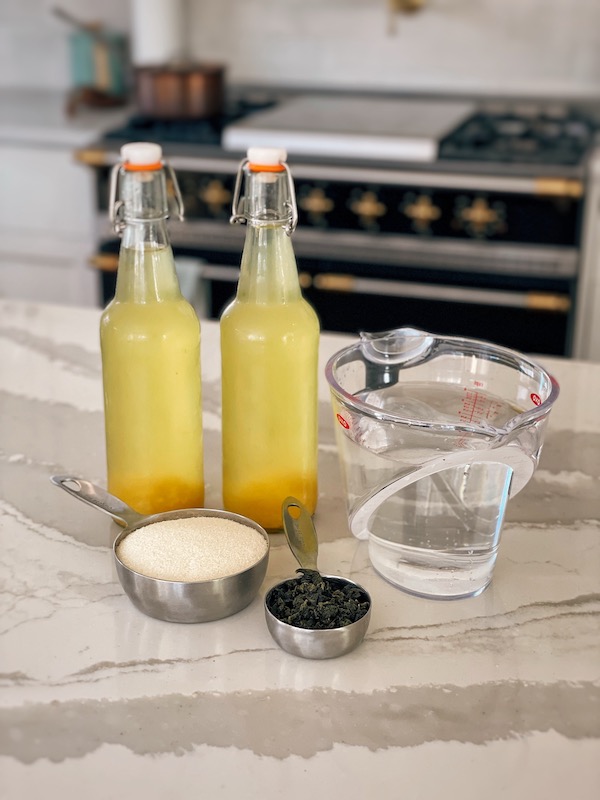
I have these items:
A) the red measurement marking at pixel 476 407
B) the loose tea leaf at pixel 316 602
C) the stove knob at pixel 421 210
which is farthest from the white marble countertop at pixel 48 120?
the loose tea leaf at pixel 316 602

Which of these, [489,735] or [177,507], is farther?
[177,507]

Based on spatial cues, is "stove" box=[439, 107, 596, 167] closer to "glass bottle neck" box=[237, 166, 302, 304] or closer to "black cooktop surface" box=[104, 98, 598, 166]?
"black cooktop surface" box=[104, 98, 598, 166]

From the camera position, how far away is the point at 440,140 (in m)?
2.30

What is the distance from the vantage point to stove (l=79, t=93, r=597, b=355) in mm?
2238

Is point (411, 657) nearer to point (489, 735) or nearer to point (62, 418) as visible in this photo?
point (489, 735)

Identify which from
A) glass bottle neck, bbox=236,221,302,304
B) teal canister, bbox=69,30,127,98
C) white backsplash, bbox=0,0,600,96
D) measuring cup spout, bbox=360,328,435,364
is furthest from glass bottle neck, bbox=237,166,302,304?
teal canister, bbox=69,30,127,98

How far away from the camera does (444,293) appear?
2.30 metres

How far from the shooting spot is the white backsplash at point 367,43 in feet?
8.73

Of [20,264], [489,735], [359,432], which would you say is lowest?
[20,264]

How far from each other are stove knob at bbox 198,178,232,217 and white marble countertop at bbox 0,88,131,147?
332 millimetres

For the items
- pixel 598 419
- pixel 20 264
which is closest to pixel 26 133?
pixel 20 264

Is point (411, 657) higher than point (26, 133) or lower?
lower

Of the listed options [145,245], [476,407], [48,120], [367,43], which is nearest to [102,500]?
[145,245]

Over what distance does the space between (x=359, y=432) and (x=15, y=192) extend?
2.05 meters
